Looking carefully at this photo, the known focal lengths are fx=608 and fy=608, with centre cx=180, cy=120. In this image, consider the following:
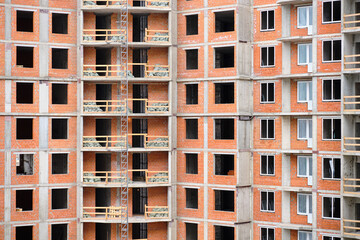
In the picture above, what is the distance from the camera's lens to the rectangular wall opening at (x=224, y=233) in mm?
52188

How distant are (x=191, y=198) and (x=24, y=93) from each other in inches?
681

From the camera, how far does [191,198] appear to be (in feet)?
173

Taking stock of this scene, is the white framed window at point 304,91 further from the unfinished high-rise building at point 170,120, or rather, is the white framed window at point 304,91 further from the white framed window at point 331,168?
the white framed window at point 331,168

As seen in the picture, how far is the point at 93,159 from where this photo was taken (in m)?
52.1

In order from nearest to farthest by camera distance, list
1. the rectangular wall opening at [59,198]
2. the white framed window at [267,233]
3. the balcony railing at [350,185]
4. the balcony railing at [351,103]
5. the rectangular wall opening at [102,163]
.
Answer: the balcony railing at [350,185]
the balcony railing at [351,103]
the white framed window at [267,233]
the rectangular wall opening at [59,198]
the rectangular wall opening at [102,163]

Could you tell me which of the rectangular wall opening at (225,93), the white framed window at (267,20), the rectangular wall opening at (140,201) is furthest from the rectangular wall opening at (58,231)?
the white framed window at (267,20)

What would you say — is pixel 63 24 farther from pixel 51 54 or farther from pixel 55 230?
pixel 55 230

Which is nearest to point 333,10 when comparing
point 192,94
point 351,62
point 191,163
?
point 351,62

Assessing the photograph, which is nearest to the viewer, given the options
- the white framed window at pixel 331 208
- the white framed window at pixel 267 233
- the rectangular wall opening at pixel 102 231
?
the white framed window at pixel 331 208

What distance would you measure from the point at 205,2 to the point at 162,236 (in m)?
20.2

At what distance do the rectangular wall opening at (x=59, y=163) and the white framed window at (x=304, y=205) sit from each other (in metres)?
19.8

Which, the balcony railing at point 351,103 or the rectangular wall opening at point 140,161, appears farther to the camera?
the rectangular wall opening at point 140,161

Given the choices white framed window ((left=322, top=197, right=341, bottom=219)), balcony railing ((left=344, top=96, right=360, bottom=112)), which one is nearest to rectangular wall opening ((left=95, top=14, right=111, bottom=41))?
balcony railing ((left=344, top=96, right=360, bottom=112))

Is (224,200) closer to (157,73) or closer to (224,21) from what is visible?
(157,73)
